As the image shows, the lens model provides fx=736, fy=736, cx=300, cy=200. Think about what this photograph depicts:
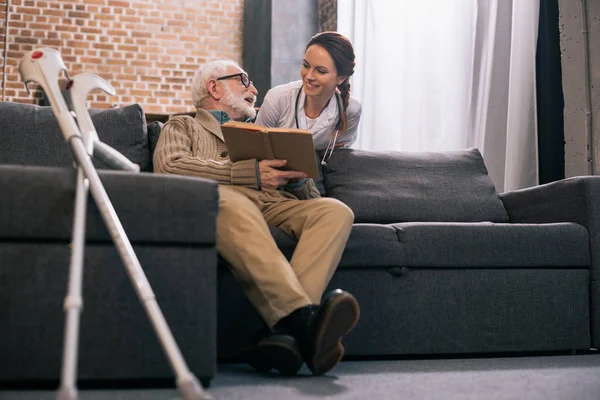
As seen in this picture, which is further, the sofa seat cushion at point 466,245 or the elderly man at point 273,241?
the sofa seat cushion at point 466,245

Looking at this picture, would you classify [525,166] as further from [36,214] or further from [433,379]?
[36,214]

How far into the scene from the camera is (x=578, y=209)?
264cm

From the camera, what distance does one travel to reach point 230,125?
6.98 ft

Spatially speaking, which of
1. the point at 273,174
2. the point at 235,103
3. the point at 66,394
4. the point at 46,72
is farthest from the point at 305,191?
the point at 66,394

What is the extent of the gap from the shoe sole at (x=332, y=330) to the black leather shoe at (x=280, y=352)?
0.05m

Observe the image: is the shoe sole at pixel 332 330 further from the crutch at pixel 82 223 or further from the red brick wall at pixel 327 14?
the red brick wall at pixel 327 14

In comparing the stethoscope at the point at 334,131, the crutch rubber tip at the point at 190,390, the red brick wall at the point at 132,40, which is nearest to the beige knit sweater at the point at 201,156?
the stethoscope at the point at 334,131

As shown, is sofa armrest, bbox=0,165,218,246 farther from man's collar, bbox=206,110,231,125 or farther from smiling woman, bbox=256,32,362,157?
smiling woman, bbox=256,32,362,157

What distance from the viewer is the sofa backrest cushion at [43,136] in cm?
255

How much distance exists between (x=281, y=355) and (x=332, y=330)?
14cm

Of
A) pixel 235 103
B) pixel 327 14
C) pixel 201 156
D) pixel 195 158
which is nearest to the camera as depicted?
pixel 195 158

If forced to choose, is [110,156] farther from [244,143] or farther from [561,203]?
[561,203]

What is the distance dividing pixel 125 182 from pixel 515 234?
1401 mm

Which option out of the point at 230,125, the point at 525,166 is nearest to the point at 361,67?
the point at 525,166
